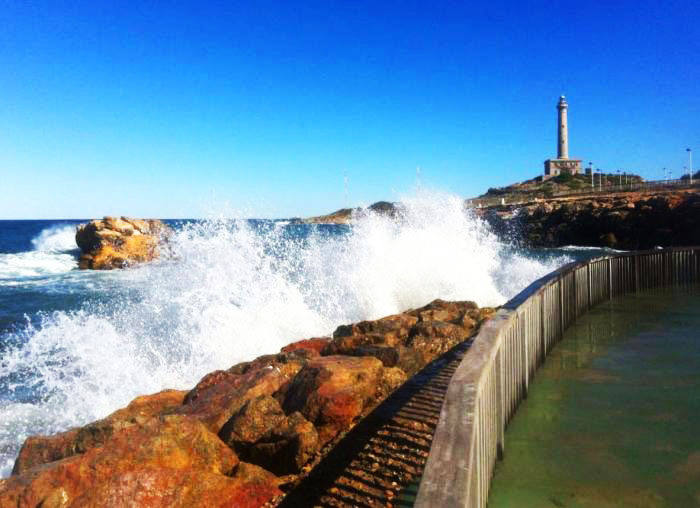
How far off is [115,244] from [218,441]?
3148cm

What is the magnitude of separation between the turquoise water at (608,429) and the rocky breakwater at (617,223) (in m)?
38.3

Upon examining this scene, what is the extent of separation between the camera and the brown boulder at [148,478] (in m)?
3.72

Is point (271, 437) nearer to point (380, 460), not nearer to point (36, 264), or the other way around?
point (380, 460)

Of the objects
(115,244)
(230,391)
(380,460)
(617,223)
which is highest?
(617,223)

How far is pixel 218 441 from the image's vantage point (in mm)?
4469

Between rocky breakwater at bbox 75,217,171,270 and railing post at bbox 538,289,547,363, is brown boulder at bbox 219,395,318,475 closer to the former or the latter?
railing post at bbox 538,289,547,363

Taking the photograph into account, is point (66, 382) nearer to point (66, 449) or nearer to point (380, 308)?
point (66, 449)

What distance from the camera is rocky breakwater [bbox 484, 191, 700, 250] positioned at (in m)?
40.8

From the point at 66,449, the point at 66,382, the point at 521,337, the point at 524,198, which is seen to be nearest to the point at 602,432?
the point at 521,337

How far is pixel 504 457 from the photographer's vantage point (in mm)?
4180

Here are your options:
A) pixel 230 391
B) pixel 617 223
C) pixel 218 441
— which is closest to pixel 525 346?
pixel 218 441

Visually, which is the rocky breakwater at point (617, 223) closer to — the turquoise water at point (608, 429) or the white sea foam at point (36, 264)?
the turquoise water at point (608, 429)

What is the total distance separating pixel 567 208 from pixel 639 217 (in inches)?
416

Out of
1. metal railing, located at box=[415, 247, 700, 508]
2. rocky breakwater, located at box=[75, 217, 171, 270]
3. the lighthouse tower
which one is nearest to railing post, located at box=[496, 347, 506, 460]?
metal railing, located at box=[415, 247, 700, 508]
